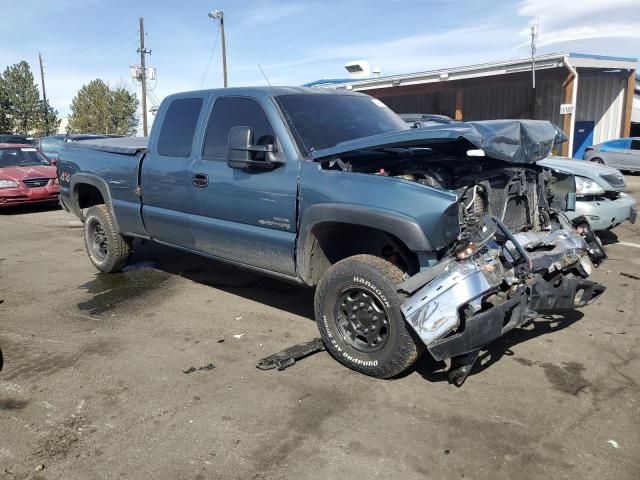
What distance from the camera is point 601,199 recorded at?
24.6ft

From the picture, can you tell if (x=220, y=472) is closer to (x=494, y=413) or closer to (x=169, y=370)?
(x=169, y=370)

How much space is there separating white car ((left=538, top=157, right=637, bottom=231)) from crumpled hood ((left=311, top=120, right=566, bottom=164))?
10.6 feet

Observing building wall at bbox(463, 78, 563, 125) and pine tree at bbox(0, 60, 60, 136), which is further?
pine tree at bbox(0, 60, 60, 136)

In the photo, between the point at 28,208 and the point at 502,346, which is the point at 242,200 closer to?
the point at 502,346

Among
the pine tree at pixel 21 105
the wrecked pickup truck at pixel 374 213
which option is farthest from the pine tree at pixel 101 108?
the wrecked pickup truck at pixel 374 213

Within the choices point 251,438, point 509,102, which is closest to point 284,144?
point 251,438

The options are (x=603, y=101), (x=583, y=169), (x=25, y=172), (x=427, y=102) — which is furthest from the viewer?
(x=427, y=102)

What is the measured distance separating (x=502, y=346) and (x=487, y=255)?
3.57 ft

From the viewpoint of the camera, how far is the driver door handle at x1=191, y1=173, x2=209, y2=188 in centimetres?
492

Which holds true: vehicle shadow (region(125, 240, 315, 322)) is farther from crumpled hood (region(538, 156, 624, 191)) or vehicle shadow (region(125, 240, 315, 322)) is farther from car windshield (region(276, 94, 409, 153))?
crumpled hood (region(538, 156, 624, 191))

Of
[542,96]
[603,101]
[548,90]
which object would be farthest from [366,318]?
[548,90]

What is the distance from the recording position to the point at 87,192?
7.07 meters

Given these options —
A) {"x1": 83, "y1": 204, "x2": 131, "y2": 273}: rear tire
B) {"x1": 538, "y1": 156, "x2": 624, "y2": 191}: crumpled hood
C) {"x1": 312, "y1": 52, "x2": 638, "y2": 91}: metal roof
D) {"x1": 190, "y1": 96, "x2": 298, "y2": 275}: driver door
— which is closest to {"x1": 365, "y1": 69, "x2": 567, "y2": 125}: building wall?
{"x1": 312, "y1": 52, "x2": 638, "y2": 91}: metal roof

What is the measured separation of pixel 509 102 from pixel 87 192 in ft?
83.1
